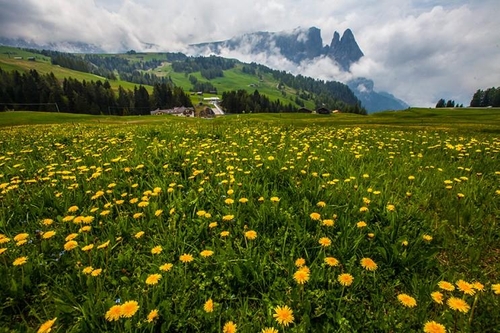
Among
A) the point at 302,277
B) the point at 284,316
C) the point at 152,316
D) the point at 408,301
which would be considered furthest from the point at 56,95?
the point at 408,301

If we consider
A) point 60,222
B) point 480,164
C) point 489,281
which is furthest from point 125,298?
point 480,164

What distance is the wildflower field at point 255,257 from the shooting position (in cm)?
237

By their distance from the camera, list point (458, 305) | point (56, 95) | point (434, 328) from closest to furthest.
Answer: point (434, 328), point (458, 305), point (56, 95)

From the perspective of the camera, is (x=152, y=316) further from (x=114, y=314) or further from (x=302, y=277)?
(x=302, y=277)

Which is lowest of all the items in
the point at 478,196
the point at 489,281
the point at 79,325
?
the point at 79,325

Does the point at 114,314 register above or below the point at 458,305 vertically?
below

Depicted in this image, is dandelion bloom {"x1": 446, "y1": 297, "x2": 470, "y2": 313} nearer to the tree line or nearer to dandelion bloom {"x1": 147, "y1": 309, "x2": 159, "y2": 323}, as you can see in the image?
dandelion bloom {"x1": 147, "y1": 309, "x2": 159, "y2": 323}

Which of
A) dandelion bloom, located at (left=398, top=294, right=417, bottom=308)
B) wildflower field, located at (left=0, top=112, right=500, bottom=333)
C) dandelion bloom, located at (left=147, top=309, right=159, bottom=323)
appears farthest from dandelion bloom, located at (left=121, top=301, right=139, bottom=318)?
dandelion bloom, located at (left=398, top=294, right=417, bottom=308)

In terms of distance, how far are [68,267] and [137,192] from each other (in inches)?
75.1

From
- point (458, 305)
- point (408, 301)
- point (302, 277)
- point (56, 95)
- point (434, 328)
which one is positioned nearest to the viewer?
point (434, 328)

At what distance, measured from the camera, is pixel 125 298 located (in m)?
2.53

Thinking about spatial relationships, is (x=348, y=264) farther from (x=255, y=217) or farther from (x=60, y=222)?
(x=60, y=222)

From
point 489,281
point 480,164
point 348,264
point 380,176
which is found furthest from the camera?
Answer: point 480,164

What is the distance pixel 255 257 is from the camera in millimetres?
3068
